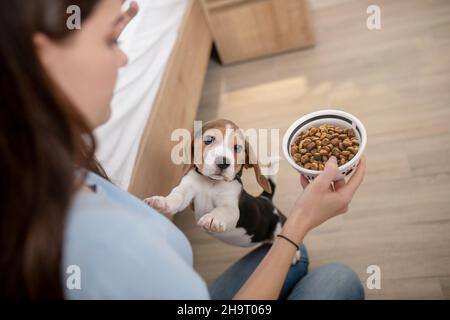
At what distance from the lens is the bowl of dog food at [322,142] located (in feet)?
1.80

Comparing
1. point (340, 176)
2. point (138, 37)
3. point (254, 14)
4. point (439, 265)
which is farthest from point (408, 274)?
point (254, 14)

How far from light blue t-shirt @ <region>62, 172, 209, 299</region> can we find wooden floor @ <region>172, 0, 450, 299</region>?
0.43m

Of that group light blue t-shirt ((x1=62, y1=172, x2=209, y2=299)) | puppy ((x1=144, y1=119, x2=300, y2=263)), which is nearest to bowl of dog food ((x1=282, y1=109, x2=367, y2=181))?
puppy ((x1=144, y1=119, x2=300, y2=263))

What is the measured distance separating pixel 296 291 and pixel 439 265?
0.39 m

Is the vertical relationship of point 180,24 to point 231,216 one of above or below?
above

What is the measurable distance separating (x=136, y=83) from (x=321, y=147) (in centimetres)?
66

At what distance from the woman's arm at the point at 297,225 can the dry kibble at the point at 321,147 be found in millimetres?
42

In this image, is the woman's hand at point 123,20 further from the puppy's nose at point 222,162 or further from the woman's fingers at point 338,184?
the woman's fingers at point 338,184

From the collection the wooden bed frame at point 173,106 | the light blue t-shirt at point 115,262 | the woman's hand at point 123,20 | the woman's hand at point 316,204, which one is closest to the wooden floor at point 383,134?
the wooden bed frame at point 173,106

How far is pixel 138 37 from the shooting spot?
3.71ft

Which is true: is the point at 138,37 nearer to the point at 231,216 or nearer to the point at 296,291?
the point at 231,216

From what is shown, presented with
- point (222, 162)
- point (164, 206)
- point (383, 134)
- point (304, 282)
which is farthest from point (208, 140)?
point (383, 134)

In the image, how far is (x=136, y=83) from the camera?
3.43 ft

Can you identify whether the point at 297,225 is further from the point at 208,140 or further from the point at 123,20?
the point at 123,20
